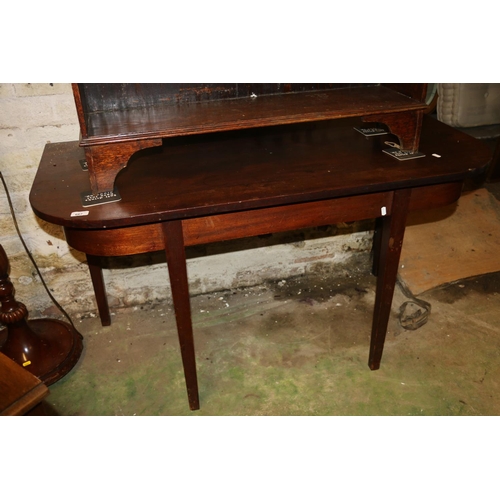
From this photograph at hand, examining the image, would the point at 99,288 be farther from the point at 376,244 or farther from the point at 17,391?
the point at 376,244

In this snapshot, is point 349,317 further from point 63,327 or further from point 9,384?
point 9,384

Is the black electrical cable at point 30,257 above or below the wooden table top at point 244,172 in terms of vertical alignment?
below

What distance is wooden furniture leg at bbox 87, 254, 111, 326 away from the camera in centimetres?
233

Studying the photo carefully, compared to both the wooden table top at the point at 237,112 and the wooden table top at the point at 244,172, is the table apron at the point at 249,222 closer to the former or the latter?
the wooden table top at the point at 244,172

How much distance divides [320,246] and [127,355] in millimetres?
1217

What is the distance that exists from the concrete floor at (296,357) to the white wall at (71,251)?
0.32 ft

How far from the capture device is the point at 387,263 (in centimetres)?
194

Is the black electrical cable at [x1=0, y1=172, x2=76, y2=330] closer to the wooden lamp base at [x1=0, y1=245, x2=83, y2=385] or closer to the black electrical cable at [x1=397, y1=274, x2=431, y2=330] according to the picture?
the wooden lamp base at [x1=0, y1=245, x2=83, y2=385]

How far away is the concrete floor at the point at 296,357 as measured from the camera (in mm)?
2080

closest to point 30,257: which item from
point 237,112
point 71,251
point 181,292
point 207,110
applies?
point 71,251

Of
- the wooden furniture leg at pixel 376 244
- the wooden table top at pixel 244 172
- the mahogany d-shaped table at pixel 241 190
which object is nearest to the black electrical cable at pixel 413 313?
the wooden furniture leg at pixel 376 244

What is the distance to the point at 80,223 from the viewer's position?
145cm

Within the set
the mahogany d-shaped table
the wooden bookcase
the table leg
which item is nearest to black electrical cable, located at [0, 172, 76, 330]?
the mahogany d-shaped table

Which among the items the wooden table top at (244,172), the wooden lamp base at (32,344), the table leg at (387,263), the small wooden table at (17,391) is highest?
the wooden table top at (244,172)
